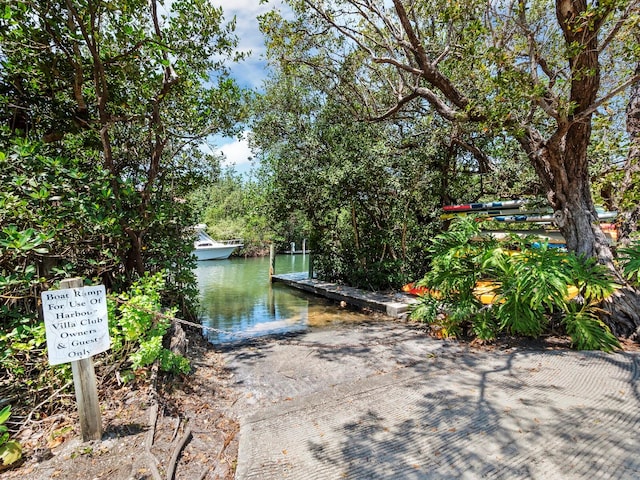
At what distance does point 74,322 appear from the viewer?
234cm

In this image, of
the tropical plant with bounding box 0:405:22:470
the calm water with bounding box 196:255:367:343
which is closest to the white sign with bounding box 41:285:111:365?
the tropical plant with bounding box 0:405:22:470

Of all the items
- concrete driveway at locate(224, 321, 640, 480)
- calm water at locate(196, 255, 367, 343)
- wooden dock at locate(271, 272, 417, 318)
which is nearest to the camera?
concrete driveway at locate(224, 321, 640, 480)

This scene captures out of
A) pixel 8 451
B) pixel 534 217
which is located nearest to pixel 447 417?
pixel 8 451

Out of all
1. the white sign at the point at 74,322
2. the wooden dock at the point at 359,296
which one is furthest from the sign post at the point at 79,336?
the wooden dock at the point at 359,296

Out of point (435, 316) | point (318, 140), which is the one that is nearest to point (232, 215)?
point (318, 140)

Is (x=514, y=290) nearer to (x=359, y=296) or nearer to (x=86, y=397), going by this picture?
(x=86, y=397)

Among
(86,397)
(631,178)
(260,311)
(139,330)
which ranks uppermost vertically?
(631,178)

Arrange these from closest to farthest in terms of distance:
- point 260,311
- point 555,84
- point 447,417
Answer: point 447,417 < point 555,84 < point 260,311

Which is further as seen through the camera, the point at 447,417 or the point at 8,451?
the point at 447,417

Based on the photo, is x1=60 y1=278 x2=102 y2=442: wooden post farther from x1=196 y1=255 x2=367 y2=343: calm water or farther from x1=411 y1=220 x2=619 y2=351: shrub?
x1=411 y1=220 x2=619 y2=351: shrub

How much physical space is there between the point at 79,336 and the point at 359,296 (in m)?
7.72

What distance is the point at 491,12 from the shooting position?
16.8 feet

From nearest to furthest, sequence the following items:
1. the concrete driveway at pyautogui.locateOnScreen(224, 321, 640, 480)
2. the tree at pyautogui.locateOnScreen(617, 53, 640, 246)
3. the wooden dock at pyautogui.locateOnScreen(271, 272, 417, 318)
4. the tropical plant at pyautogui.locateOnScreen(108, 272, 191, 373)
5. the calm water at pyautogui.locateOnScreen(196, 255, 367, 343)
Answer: the concrete driveway at pyautogui.locateOnScreen(224, 321, 640, 480) → the tropical plant at pyautogui.locateOnScreen(108, 272, 191, 373) → the tree at pyautogui.locateOnScreen(617, 53, 640, 246) → the calm water at pyautogui.locateOnScreen(196, 255, 367, 343) → the wooden dock at pyautogui.locateOnScreen(271, 272, 417, 318)

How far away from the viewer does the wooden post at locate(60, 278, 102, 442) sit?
7.64 ft
